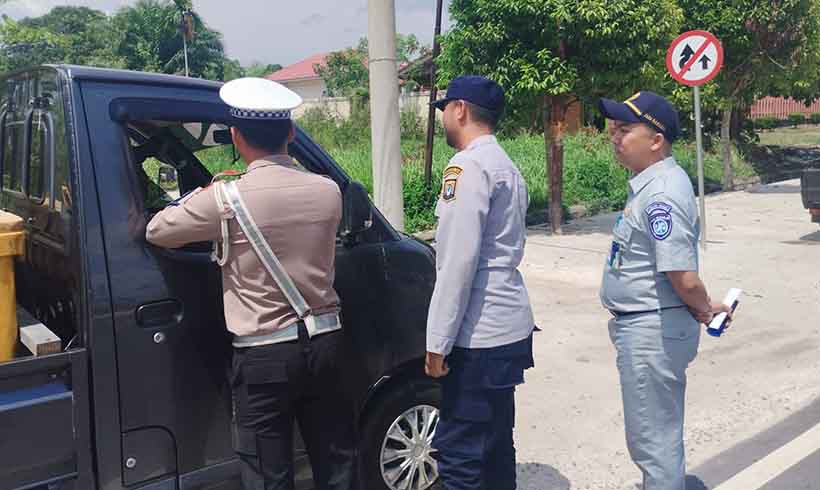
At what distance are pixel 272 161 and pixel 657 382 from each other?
178 centimetres

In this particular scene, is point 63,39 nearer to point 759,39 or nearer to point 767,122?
point 767,122

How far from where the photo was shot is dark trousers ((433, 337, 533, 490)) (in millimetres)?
2951

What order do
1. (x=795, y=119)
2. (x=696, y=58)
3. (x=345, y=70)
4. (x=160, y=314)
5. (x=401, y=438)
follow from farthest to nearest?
(x=345, y=70)
(x=795, y=119)
(x=696, y=58)
(x=401, y=438)
(x=160, y=314)

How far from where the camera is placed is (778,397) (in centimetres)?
536

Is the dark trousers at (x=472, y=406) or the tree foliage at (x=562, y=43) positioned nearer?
the dark trousers at (x=472, y=406)

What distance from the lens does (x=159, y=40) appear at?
4812 centimetres

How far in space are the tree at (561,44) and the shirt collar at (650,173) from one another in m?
7.61

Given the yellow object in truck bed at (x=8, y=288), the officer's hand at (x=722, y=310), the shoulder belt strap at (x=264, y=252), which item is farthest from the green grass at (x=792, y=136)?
the yellow object in truck bed at (x=8, y=288)

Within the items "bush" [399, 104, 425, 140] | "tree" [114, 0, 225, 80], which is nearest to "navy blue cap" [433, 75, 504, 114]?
"bush" [399, 104, 425, 140]

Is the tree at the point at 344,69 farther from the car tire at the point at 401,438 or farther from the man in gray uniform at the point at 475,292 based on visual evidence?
the man in gray uniform at the point at 475,292

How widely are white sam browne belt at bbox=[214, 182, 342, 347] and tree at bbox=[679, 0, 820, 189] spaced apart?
15549 millimetres

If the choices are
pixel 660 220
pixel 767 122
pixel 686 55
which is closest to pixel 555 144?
pixel 686 55

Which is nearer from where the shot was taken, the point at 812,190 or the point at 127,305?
the point at 127,305

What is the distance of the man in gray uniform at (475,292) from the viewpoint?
2840 mm
